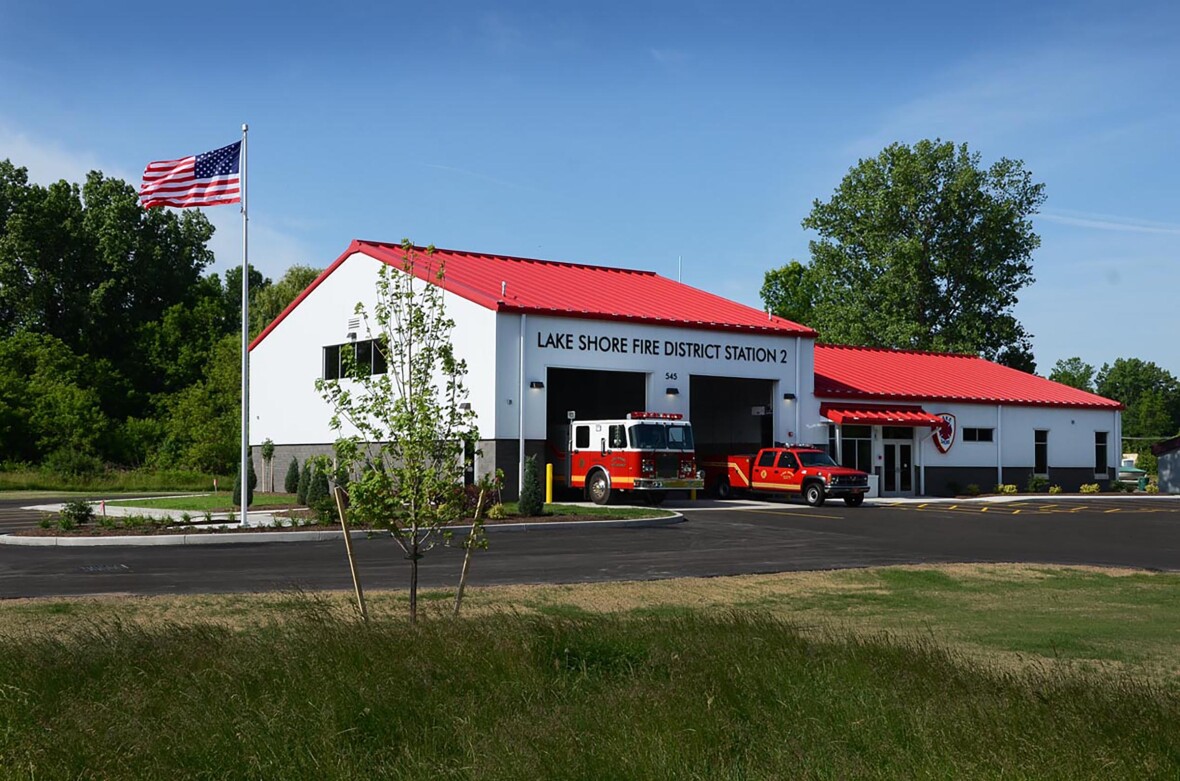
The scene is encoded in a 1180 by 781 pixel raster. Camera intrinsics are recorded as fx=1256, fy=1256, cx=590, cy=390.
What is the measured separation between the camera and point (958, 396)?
167ft

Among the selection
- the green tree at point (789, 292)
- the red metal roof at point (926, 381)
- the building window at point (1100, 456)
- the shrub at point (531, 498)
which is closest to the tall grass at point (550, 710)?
the shrub at point (531, 498)

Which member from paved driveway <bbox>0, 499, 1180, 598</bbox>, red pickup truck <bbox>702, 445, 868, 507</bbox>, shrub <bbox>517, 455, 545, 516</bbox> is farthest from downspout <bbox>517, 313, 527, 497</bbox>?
red pickup truck <bbox>702, 445, 868, 507</bbox>

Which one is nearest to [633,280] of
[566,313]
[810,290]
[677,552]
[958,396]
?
[566,313]

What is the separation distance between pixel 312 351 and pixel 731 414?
52.4 ft

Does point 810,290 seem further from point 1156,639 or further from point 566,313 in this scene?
point 1156,639

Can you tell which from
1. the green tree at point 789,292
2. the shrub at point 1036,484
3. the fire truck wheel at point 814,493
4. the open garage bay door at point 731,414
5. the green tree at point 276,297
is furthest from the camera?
the green tree at point 789,292

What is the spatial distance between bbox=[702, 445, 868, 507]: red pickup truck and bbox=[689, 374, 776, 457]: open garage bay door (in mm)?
2678

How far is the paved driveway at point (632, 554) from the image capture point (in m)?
17.7

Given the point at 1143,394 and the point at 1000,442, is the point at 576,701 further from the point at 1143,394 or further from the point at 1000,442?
the point at 1143,394

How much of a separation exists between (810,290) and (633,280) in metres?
49.0

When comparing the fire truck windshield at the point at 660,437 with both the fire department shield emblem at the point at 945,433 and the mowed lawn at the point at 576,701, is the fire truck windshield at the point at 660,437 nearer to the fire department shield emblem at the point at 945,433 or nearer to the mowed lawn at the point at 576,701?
the fire department shield emblem at the point at 945,433

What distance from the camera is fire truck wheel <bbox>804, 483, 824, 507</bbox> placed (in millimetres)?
Result: 38844

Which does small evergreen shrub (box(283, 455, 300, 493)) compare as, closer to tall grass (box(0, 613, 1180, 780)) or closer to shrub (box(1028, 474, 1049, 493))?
shrub (box(1028, 474, 1049, 493))

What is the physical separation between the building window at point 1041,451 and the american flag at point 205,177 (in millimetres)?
37656
